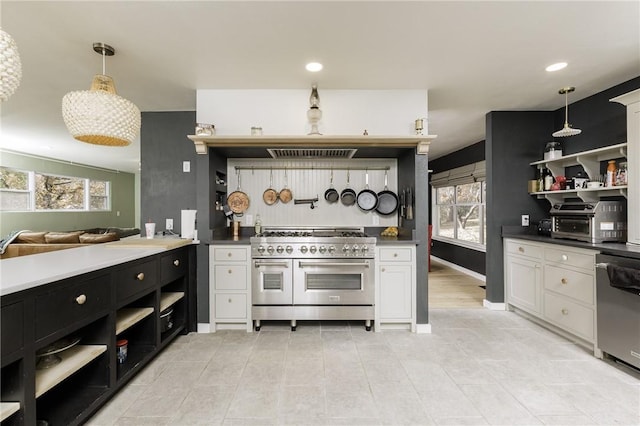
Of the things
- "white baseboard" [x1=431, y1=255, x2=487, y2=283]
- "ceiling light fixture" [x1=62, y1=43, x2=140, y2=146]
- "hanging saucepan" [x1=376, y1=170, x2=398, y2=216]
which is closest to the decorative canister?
"ceiling light fixture" [x1=62, y1=43, x2=140, y2=146]

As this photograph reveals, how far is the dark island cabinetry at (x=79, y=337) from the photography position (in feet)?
4.06

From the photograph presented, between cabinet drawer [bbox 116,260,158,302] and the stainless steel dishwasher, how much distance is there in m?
3.40

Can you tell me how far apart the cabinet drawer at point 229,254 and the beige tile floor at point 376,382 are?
723 mm

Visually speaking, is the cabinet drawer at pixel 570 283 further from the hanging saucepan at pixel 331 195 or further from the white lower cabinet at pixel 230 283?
the white lower cabinet at pixel 230 283

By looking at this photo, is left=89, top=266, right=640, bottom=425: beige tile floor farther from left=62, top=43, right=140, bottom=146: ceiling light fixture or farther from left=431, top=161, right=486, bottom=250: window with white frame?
left=431, top=161, right=486, bottom=250: window with white frame

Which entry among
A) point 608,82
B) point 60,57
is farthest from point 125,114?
point 608,82

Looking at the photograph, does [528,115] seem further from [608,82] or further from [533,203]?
[533,203]

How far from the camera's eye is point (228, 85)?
283cm

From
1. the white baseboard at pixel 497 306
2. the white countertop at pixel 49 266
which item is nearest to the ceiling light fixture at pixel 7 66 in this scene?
the white countertop at pixel 49 266

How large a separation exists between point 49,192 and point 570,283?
9.68m

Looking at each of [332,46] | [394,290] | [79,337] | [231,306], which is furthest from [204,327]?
[332,46]

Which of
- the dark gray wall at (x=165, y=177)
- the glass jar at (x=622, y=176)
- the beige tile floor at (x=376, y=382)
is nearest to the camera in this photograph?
the beige tile floor at (x=376, y=382)

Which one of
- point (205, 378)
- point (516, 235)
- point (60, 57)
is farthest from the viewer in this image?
point (516, 235)

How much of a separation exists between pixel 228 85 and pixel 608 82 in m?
3.61
